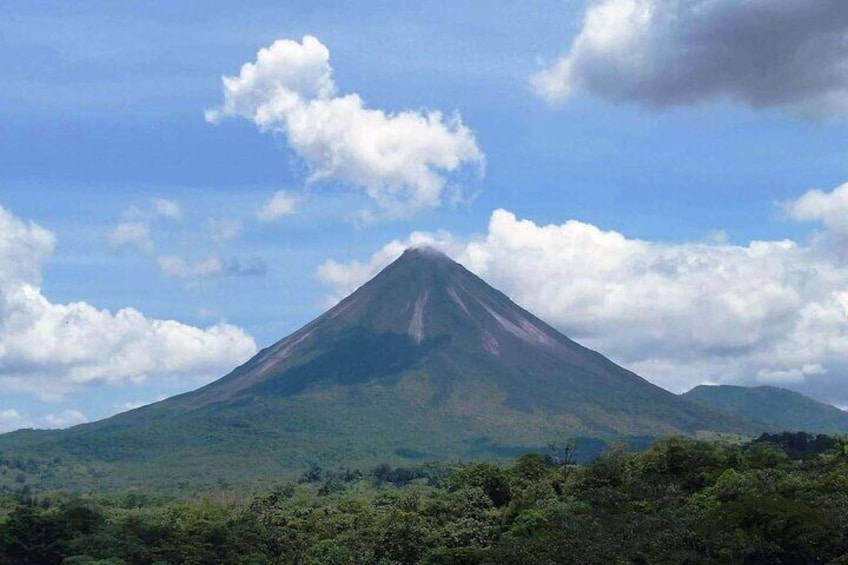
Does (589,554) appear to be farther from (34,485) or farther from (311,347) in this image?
(311,347)

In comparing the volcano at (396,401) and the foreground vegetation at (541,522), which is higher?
the volcano at (396,401)

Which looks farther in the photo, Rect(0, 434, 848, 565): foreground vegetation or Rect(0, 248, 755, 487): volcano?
Rect(0, 248, 755, 487): volcano

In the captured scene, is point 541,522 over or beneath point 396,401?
beneath

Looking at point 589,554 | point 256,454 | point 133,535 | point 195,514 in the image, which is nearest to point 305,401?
point 256,454

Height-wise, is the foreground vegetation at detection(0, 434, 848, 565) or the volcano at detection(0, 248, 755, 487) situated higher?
the volcano at detection(0, 248, 755, 487)

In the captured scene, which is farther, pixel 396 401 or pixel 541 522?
pixel 396 401
